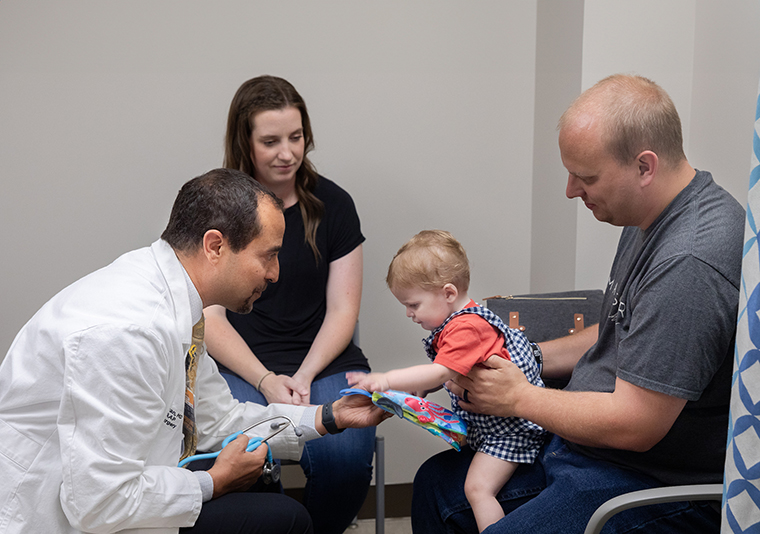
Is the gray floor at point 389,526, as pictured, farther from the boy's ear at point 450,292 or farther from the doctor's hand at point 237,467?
the boy's ear at point 450,292

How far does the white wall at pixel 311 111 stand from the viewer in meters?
2.70

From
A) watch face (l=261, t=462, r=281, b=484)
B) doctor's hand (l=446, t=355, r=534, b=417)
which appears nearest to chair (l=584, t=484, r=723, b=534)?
doctor's hand (l=446, t=355, r=534, b=417)

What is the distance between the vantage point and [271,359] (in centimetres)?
245

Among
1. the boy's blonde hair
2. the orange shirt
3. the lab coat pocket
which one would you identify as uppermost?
the boy's blonde hair

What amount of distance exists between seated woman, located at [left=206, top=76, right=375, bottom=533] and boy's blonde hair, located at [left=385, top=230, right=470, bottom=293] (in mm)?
687

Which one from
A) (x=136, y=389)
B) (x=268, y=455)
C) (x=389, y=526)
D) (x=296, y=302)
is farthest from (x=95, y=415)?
(x=389, y=526)

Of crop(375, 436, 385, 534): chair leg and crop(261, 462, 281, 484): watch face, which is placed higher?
crop(261, 462, 281, 484): watch face

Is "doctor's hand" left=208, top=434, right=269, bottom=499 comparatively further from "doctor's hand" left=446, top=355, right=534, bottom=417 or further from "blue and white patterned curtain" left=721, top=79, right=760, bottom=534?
"blue and white patterned curtain" left=721, top=79, right=760, bottom=534

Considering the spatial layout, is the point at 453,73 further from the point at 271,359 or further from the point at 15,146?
the point at 15,146

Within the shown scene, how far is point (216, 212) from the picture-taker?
5.10ft

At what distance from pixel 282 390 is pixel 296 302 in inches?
16.2

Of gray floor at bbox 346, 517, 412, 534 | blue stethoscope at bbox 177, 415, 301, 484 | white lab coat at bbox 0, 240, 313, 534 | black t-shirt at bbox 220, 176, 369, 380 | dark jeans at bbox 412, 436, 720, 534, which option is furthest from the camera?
gray floor at bbox 346, 517, 412, 534

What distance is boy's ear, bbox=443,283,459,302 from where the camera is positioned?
5.82 ft

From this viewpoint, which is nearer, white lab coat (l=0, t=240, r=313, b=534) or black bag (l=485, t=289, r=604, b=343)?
white lab coat (l=0, t=240, r=313, b=534)
